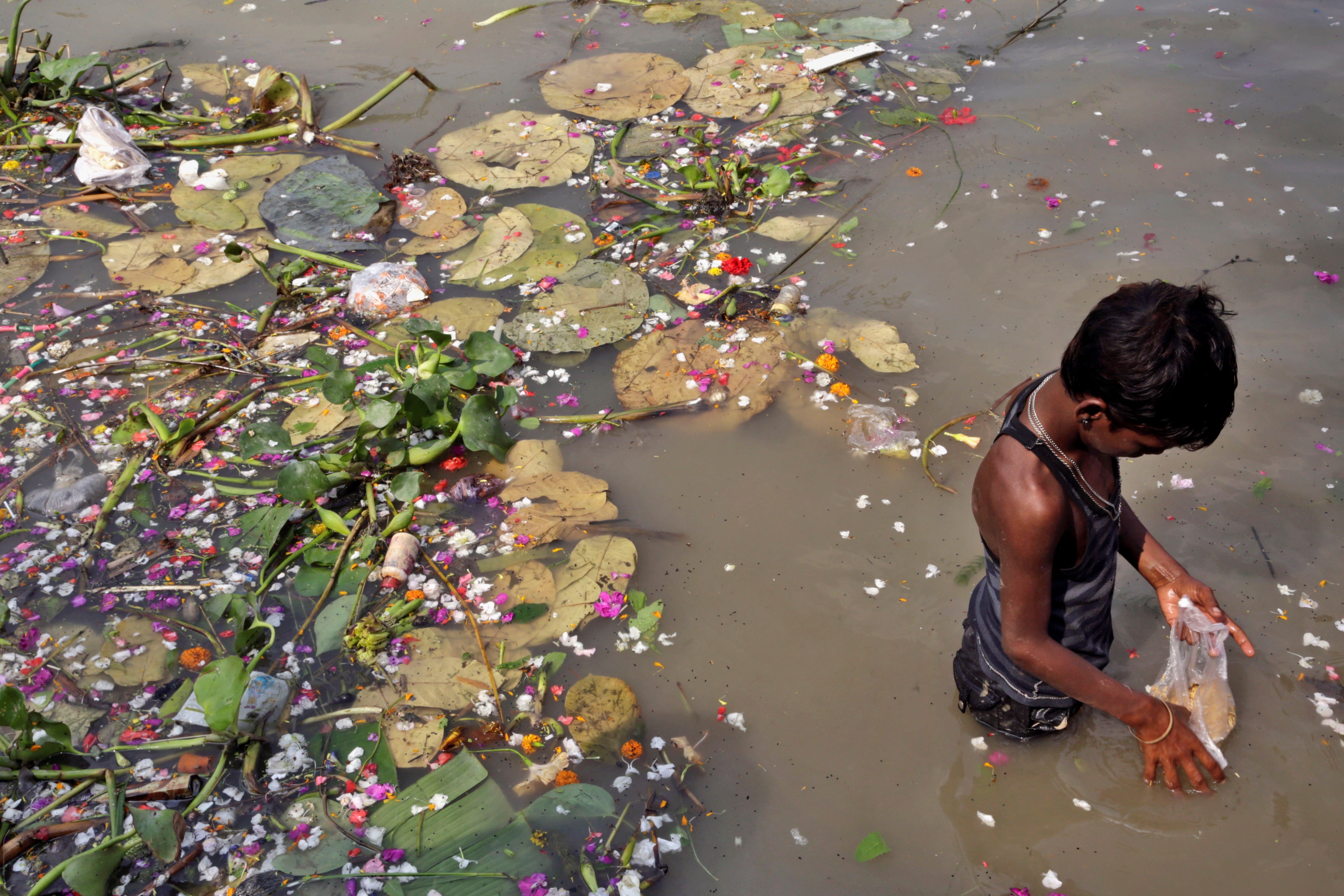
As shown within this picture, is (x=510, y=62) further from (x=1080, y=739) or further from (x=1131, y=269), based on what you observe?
(x=1080, y=739)

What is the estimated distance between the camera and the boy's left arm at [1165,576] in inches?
78.6

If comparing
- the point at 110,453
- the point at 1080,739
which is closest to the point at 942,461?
the point at 1080,739

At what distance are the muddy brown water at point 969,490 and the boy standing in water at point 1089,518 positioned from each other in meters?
0.23

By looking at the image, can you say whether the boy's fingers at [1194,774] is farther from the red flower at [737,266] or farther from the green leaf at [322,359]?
the green leaf at [322,359]

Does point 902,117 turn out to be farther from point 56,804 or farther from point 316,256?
point 56,804

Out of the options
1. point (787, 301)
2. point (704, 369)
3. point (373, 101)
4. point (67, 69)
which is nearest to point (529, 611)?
point (704, 369)

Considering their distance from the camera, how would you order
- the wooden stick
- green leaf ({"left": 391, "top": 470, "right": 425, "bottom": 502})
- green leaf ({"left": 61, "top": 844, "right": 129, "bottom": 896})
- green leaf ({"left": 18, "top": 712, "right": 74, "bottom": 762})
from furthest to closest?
green leaf ({"left": 391, "top": 470, "right": 425, "bottom": 502}) → the wooden stick → green leaf ({"left": 18, "top": 712, "right": 74, "bottom": 762}) → green leaf ({"left": 61, "top": 844, "right": 129, "bottom": 896})

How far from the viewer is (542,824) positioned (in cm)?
219

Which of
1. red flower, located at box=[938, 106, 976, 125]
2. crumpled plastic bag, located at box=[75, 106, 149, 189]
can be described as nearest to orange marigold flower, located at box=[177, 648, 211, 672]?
crumpled plastic bag, located at box=[75, 106, 149, 189]

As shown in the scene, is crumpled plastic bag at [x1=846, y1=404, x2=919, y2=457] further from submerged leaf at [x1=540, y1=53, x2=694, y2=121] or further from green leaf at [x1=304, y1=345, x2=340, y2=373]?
submerged leaf at [x1=540, y1=53, x2=694, y2=121]

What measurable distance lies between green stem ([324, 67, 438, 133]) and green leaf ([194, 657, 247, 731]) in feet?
12.4

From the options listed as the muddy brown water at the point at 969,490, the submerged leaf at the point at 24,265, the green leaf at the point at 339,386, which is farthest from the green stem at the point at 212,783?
the submerged leaf at the point at 24,265

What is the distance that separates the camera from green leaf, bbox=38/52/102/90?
4730mm

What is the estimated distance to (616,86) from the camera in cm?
507
